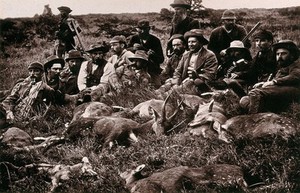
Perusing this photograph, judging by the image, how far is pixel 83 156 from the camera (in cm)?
1305

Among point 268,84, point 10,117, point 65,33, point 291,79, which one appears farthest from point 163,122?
point 65,33

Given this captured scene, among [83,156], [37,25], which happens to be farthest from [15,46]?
[83,156]

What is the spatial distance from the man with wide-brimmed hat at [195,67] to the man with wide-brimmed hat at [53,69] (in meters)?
2.65

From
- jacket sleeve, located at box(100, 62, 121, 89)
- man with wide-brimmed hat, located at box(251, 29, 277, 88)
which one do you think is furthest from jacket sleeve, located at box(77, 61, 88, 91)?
man with wide-brimmed hat, located at box(251, 29, 277, 88)

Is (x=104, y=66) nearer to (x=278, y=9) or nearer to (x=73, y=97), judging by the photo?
(x=73, y=97)

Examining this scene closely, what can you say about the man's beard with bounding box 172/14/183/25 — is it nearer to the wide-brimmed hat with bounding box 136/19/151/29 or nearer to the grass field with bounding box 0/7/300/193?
the grass field with bounding box 0/7/300/193

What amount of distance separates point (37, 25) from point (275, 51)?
5974 millimetres

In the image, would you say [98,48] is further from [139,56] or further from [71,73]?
[139,56]

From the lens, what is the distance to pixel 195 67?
13961 mm

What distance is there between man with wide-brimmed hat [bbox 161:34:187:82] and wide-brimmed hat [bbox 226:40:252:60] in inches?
46.4

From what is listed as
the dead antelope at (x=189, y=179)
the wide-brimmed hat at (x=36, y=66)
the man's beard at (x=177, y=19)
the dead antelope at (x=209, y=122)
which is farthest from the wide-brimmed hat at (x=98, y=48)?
the dead antelope at (x=189, y=179)

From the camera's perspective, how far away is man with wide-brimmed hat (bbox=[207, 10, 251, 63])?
1428 cm

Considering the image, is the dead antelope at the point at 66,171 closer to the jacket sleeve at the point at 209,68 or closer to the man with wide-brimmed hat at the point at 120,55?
the man with wide-brimmed hat at the point at 120,55

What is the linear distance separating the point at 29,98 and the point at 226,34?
13.9ft
